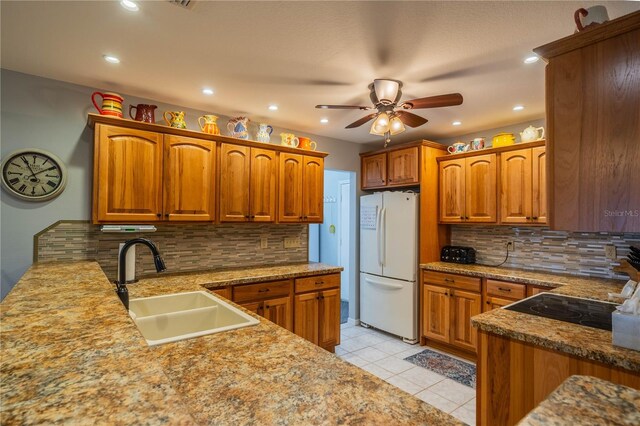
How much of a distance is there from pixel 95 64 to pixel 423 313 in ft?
12.3

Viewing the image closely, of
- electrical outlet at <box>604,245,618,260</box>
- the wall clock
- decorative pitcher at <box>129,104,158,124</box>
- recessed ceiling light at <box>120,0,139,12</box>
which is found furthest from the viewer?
electrical outlet at <box>604,245,618,260</box>

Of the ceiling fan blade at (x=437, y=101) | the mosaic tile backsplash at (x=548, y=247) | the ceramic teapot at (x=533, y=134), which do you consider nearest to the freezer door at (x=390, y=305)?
the mosaic tile backsplash at (x=548, y=247)

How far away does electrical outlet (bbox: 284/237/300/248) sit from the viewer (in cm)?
367

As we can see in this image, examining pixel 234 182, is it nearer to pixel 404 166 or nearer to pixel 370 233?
pixel 370 233

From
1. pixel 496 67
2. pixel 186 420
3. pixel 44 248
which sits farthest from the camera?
pixel 44 248

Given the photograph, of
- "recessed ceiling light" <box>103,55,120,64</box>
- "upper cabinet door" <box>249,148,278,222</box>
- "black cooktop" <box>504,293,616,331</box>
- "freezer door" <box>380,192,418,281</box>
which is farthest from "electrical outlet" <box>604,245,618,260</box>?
"recessed ceiling light" <box>103,55,120,64</box>

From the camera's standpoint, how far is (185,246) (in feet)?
9.83

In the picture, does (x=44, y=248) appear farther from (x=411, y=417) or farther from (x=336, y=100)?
(x=411, y=417)

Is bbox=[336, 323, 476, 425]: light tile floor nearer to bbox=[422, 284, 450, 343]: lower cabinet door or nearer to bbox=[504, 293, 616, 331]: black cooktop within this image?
bbox=[422, 284, 450, 343]: lower cabinet door

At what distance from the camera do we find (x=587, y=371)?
1289 mm

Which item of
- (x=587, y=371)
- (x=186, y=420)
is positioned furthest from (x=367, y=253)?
(x=186, y=420)

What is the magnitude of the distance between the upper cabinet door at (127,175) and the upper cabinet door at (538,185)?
3397 millimetres

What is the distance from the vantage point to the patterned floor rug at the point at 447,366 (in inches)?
113

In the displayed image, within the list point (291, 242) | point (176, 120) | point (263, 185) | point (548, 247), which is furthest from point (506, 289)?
point (176, 120)
